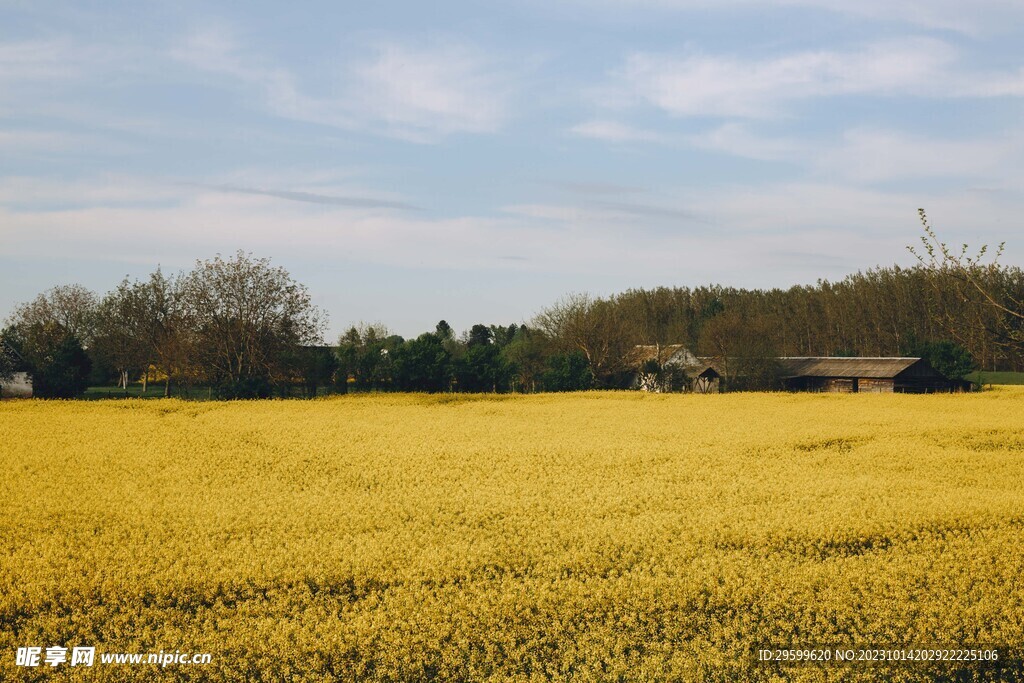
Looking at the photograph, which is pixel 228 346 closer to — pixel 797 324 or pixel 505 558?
pixel 505 558

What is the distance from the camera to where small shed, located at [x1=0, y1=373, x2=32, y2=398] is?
188ft

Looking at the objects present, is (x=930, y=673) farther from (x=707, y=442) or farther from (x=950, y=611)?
(x=707, y=442)

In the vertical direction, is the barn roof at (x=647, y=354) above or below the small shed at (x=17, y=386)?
above

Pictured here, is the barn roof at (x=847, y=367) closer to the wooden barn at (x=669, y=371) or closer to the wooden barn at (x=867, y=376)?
the wooden barn at (x=867, y=376)

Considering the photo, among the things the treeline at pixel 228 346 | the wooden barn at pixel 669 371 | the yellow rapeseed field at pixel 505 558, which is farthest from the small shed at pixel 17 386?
the wooden barn at pixel 669 371

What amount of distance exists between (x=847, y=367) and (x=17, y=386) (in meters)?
64.5

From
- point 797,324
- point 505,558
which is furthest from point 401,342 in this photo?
point 797,324

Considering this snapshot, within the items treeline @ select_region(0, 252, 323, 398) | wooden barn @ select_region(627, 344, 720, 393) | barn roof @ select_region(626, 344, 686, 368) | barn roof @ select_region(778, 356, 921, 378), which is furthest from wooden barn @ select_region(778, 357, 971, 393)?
treeline @ select_region(0, 252, 323, 398)

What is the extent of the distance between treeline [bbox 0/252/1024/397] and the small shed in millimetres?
978

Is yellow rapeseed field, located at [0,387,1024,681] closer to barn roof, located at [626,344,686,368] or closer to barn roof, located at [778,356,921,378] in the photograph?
barn roof, located at [778,356,921,378]

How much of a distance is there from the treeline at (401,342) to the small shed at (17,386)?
0.98m

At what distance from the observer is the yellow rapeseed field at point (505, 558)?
25.9ft

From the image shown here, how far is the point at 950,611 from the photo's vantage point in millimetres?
8828

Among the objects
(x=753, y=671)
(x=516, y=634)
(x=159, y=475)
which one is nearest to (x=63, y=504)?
(x=159, y=475)
